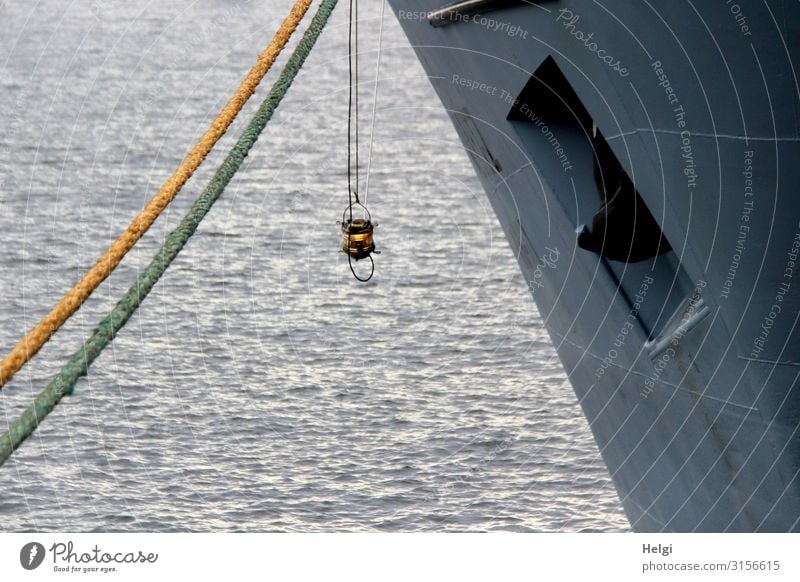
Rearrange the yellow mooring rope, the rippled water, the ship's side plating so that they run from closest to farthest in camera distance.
Answer: the yellow mooring rope → the ship's side plating → the rippled water

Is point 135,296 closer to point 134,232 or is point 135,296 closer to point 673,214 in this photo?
point 134,232

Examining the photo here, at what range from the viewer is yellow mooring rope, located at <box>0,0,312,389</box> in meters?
5.38

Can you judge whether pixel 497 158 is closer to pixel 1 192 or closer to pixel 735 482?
pixel 735 482

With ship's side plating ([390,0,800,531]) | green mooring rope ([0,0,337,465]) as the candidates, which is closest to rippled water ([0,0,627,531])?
ship's side plating ([390,0,800,531])

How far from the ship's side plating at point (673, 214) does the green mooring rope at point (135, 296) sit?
156 cm

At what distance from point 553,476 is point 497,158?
6314 millimetres

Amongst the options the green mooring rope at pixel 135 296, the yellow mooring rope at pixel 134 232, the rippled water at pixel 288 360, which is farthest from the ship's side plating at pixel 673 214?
the rippled water at pixel 288 360

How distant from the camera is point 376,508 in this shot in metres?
14.6

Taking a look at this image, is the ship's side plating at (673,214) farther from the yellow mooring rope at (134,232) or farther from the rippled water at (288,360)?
the rippled water at (288,360)

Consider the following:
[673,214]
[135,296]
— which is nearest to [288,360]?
[673,214]

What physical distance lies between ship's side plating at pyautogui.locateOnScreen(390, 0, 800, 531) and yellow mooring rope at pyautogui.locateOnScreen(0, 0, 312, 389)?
1.66 meters

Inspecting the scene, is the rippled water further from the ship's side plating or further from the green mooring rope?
the green mooring rope

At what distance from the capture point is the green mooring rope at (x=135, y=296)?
5.40m
